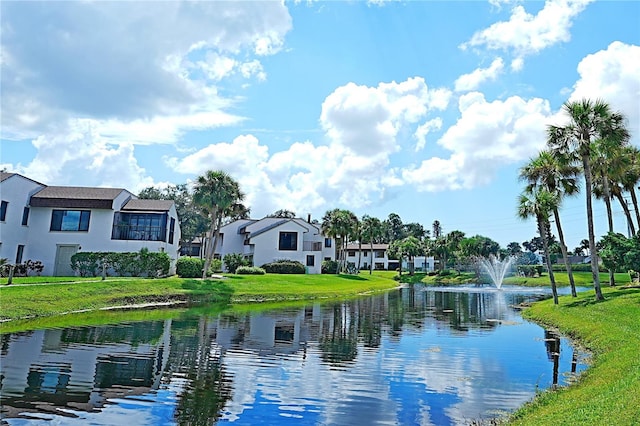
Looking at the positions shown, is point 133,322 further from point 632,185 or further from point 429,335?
point 632,185

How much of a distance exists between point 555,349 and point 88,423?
735 inches

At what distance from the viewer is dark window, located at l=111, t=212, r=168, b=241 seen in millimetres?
49375

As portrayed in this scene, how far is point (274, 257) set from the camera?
240 ft

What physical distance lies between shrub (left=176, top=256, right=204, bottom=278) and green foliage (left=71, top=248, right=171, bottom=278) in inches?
141

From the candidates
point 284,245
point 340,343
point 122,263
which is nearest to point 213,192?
point 122,263

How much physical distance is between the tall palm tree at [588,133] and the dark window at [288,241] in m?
47.5

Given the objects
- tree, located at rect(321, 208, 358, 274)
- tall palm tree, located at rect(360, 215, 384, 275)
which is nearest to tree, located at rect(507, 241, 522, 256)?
tall palm tree, located at rect(360, 215, 384, 275)

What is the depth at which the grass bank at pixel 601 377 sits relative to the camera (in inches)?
368

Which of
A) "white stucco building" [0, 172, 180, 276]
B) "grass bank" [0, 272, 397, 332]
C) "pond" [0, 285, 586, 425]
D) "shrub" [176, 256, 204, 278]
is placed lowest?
"pond" [0, 285, 586, 425]

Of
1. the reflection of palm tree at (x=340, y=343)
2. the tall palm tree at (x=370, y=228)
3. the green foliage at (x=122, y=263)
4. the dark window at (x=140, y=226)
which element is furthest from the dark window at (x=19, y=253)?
the tall palm tree at (x=370, y=228)

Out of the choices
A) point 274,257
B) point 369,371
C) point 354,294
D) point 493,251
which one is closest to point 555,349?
point 369,371

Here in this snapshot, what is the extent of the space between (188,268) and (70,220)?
12769 millimetres

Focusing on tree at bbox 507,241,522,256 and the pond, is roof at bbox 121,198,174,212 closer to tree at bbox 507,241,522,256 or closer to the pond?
the pond

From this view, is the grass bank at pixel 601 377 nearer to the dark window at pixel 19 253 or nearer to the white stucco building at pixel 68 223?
the white stucco building at pixel 68 223
